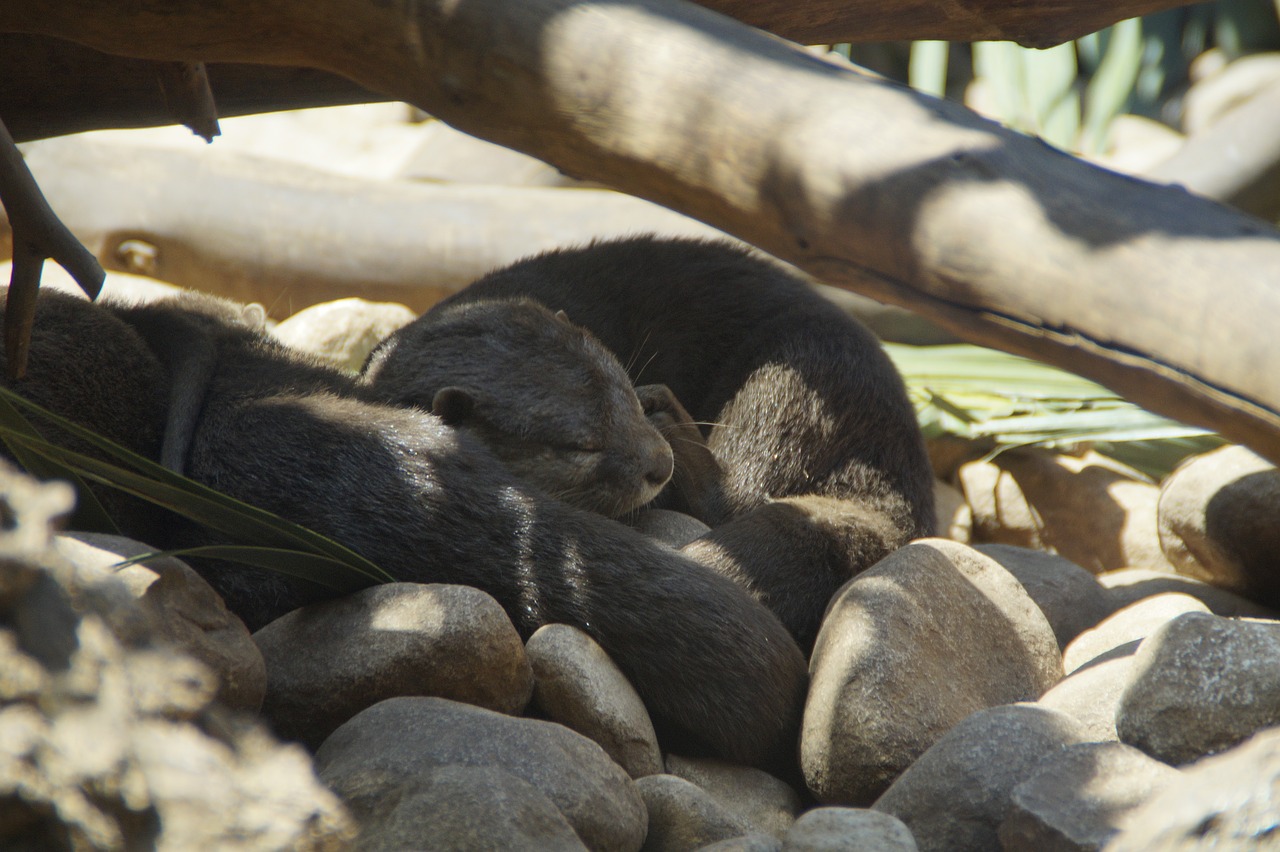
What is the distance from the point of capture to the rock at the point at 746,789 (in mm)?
2029

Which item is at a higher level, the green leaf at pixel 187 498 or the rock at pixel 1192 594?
the green leaf at pixel 187 498

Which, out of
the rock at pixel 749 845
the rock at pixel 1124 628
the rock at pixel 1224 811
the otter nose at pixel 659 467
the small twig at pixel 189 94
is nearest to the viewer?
the rock at pixel 1224 811

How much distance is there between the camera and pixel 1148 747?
→ 165cm

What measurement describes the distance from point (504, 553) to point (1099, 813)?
1.22m

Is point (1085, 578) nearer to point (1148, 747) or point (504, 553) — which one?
point (1148, 747)

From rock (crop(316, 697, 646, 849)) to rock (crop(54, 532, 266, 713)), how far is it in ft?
0.52

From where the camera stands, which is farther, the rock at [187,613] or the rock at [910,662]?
the rock at [910,662]

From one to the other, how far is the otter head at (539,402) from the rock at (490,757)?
1258 mm

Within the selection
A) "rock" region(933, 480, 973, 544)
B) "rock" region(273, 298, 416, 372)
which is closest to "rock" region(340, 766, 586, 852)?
"rock" region(933, 480, 973, 544)

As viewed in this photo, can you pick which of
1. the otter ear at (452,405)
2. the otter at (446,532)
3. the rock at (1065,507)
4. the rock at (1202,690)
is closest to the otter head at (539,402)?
the otter ear at (452,405)

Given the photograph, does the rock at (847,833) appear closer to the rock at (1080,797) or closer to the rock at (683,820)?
the rock at (1080,797)

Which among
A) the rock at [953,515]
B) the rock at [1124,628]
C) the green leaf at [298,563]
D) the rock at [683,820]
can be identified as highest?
the green leaf at [298,563]

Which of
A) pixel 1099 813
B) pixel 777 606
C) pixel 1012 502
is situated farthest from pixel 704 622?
pixel 1012 502

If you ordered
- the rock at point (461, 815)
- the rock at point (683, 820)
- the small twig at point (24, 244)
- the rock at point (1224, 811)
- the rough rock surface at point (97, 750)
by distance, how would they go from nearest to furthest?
the rough rock surface at point (97, 750) → the rock at point (1224, 811) → the rock at point (461, 815) → the rock at point (683, 820) → the small twig at point (24, 244)
